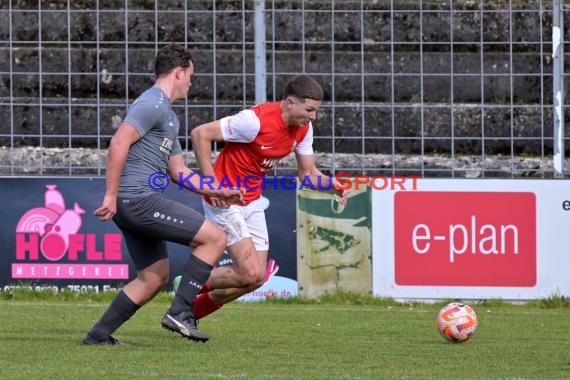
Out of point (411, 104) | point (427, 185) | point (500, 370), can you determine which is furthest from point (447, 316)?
point (411, 104)

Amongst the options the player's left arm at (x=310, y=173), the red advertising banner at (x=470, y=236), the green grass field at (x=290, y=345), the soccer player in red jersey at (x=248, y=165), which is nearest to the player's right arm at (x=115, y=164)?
the green grass field at (x=290, y=345)

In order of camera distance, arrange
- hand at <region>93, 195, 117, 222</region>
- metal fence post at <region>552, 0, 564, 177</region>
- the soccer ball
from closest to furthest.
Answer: hand at <region>93, 195, 117, 222</region>, the soccer ball, metal fence post at <region>552, 0, 564, 177</region>

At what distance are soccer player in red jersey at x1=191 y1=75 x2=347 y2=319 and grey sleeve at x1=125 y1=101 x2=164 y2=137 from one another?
91 cm

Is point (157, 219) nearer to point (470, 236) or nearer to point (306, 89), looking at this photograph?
point (306, 89)

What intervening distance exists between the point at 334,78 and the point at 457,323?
5.91 m

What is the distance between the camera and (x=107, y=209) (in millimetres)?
7414

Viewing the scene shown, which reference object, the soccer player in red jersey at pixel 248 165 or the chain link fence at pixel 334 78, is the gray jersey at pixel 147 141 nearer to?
the soccer player in red jersey at pixel 248 165

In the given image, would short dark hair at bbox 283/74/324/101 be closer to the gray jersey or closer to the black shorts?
the gray jersey

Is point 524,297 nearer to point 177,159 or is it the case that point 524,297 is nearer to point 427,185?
point 427,185

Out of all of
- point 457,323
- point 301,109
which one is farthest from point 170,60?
point 457,323

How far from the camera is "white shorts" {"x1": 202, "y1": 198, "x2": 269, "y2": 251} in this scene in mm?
8789

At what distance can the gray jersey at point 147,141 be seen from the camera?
25.2 ft

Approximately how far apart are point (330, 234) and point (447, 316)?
158 inches

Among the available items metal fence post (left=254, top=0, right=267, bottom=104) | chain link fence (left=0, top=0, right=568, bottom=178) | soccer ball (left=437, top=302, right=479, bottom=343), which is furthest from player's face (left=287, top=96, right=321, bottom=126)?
chain link fence (left=0, top=0, right=568, bottom=178)
